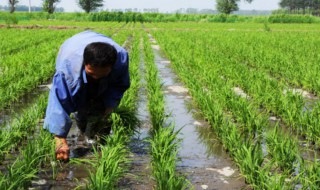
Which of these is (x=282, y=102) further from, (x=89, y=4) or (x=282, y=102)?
(x=89, y=4)

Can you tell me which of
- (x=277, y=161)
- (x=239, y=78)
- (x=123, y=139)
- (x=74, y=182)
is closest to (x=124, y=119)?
(x=123, y=139)

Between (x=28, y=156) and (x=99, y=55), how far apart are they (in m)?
0.93

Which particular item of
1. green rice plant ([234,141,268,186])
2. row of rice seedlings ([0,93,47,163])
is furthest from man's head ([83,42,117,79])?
green rice plant ([234,141,268,186])

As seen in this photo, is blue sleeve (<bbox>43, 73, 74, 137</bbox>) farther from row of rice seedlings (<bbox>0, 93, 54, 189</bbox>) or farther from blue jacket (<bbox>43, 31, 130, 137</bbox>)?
row of rice seedlings (<bbox>0, 93, 54, 189</bbox>)

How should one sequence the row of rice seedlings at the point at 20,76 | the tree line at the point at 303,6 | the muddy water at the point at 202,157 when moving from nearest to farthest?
1. the muddy water at the point at 202,157
2. the row of rice seedlings at the point at 20,76
3. the tree line at the point at 303,6

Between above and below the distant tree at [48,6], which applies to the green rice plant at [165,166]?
below

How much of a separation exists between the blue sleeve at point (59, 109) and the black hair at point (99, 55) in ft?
0.97

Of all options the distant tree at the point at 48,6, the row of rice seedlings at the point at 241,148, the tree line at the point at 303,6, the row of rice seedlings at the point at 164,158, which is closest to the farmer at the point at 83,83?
the row of rice seedlings at the point at 164,158

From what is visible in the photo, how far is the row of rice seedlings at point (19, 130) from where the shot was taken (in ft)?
11.0

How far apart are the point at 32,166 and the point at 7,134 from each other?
22.3 inches

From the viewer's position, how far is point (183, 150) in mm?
3842

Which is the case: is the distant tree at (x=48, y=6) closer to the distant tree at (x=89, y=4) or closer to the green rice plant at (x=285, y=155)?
the distant tree at (x=89, y=4)

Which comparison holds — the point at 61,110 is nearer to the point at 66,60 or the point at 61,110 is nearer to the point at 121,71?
the point at 66,60

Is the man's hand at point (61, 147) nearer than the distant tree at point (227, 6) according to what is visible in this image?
Yes
